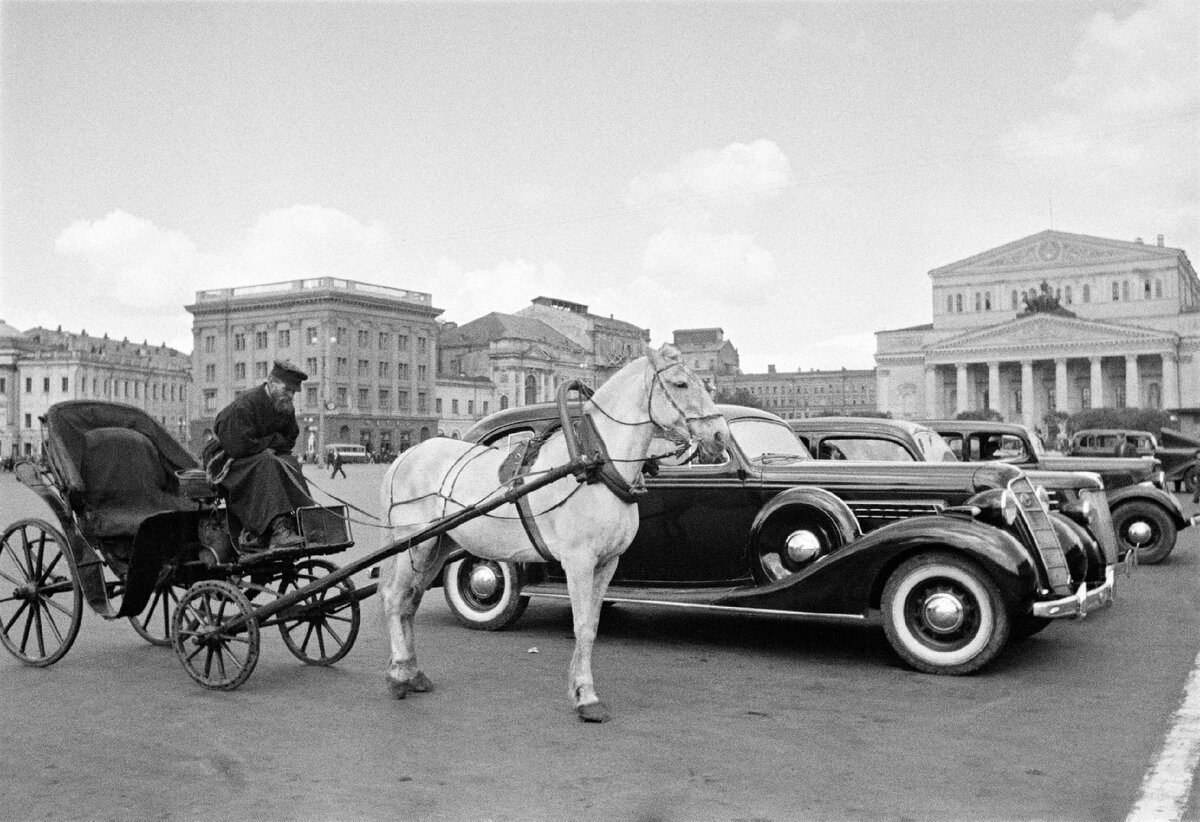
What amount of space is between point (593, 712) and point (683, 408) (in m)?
1.86

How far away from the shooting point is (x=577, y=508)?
658cm

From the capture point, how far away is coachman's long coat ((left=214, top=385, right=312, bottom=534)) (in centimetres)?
758

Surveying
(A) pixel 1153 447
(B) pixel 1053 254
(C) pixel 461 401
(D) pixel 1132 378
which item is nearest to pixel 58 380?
(C) pixel 461 401

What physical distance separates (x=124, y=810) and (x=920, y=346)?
119 meters

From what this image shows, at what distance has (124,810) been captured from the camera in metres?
4.81

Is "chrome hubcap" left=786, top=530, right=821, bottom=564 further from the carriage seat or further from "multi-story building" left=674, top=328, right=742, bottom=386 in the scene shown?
"multi-story building" left=674, top=328, right=742, bottom=386

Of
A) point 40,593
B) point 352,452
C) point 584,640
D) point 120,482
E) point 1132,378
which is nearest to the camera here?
point 584,640

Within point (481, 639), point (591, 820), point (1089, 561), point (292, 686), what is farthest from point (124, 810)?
point (1089, 561)

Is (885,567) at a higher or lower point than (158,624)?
higher

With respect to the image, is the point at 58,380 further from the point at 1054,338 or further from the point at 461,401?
the point at 1054,338

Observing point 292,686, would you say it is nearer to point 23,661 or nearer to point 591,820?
point 23,661

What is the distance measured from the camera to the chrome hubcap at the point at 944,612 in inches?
301

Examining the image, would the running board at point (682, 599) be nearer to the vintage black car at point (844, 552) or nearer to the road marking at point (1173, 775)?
the vintage black car at point (844, 552)

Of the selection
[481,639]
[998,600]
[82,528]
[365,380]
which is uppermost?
[365,380]
